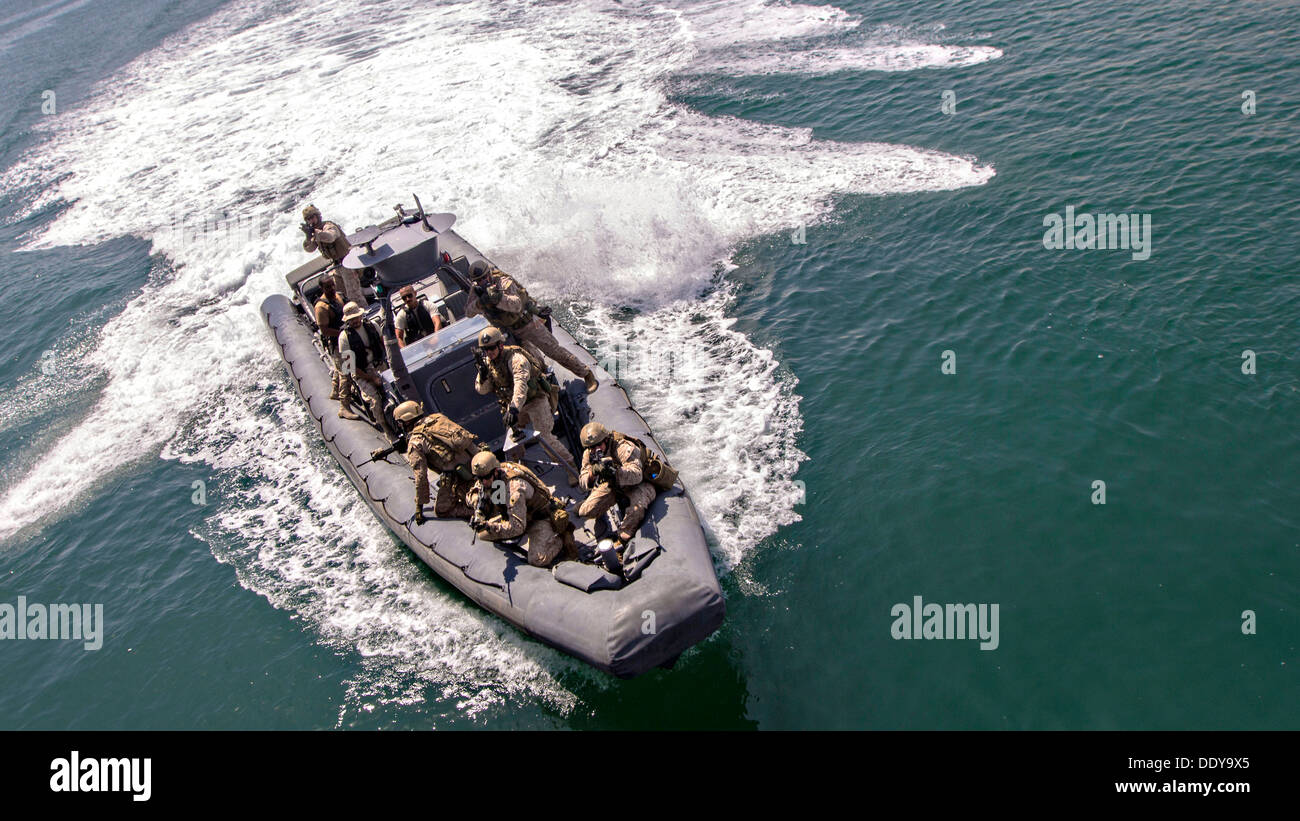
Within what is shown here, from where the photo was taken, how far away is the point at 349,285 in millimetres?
14312

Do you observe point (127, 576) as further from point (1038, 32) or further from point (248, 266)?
point (1038, 32)

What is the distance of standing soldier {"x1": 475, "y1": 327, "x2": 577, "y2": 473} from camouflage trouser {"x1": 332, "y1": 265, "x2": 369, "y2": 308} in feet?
15.0

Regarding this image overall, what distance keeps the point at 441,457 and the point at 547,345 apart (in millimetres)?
2739

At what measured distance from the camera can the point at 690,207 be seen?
18.0m

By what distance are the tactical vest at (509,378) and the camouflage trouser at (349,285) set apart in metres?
4.85

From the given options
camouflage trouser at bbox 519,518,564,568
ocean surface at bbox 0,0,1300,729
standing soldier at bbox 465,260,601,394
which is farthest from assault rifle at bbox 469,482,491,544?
standing soldier at bbox 465,260,601,394

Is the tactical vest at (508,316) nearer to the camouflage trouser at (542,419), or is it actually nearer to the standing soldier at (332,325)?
the camouflage trouser at (542,419)

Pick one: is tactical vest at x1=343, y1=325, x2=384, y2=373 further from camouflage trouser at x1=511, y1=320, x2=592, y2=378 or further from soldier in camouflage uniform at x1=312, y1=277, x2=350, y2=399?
camouflage trouser at x1=511, y1=320, x2=592, y2=378

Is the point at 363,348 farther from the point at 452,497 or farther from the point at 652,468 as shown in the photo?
the point at 652,468

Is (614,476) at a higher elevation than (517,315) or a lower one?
lower

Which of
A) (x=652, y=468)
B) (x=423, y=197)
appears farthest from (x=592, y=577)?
(x=423, y=197)

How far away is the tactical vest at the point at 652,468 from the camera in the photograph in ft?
31.3
